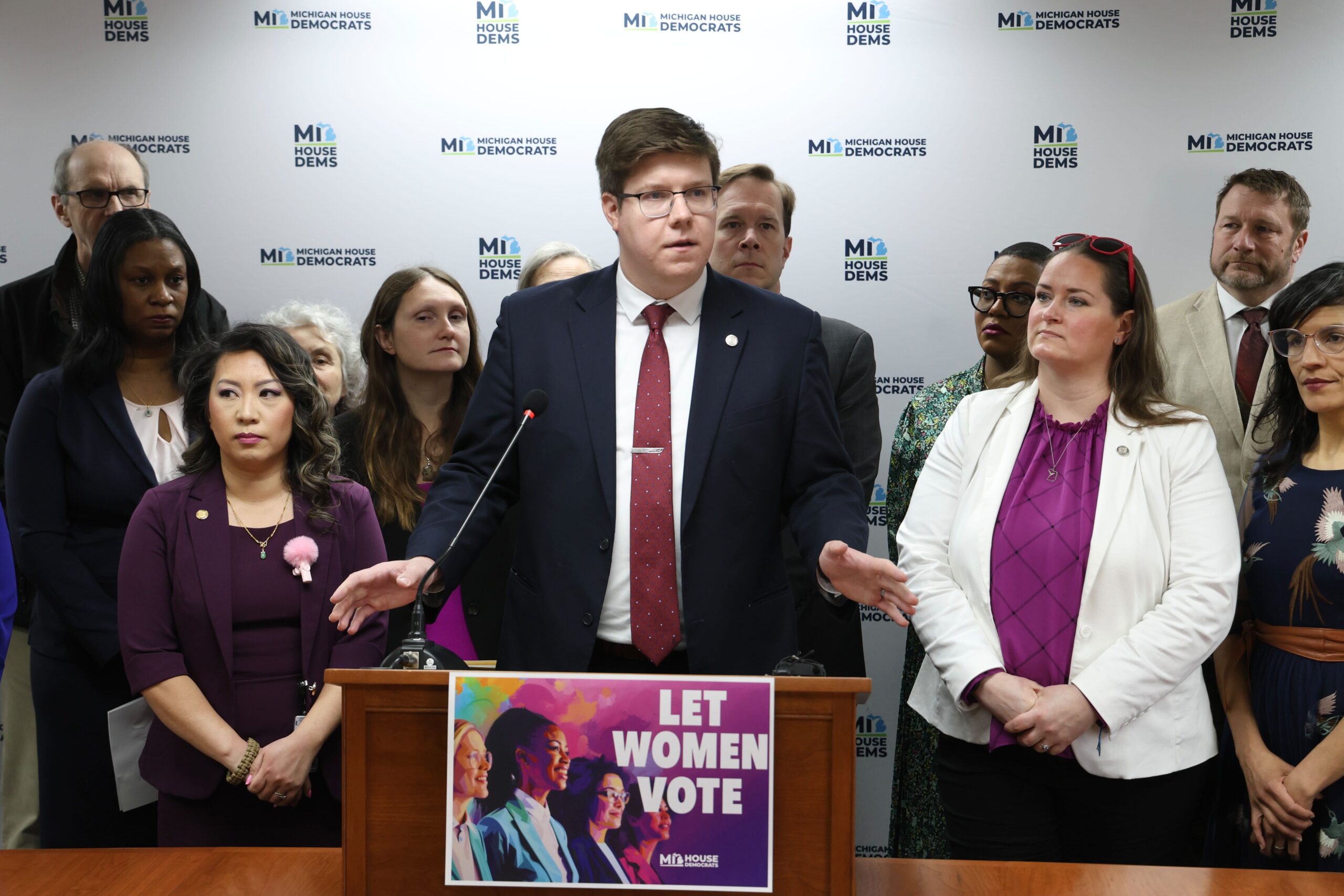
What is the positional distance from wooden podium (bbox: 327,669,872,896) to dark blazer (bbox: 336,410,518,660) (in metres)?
1.21

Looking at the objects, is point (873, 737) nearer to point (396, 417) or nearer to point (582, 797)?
point (396, 417)

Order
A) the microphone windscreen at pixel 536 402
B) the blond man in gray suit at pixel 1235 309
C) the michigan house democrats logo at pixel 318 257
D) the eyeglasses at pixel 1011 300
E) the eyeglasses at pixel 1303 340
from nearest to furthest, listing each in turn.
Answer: the microphone windscreen at pixel 536 402 → the eyeglasses at pixel 1303 340 → the blond man in gray suit at pixel 1235 309 → the eyeglasses at pixel 1011 300 → the michigan house democrats logo at pixel 318 257

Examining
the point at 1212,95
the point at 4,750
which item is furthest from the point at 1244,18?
the point at 4,750

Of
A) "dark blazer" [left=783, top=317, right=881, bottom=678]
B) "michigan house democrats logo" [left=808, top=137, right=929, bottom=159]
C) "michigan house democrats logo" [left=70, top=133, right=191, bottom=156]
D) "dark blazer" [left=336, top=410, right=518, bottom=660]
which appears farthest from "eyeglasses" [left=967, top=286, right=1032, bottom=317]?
"michigan house democrats logo" [left=70, top=133, right=191, bottom=156]

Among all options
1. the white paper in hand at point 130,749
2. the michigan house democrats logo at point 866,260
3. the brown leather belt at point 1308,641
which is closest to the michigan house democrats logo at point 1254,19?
the michigan house democrats logo at point 866,260

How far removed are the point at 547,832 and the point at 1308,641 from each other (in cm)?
155

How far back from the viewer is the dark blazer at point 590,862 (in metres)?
1.33

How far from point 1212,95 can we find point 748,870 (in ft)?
10.9

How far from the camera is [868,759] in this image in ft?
12.3

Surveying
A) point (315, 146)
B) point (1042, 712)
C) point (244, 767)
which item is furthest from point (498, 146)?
point (1042, 712)

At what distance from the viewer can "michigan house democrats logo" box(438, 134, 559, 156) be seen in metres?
3.79

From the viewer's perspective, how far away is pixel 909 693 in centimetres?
294

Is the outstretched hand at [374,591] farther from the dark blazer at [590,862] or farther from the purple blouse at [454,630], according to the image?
the purple blouse at [454,630]

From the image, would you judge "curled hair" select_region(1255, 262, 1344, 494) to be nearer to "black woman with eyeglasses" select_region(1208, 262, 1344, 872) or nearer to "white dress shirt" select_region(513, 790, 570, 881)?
"black woman with eyeglasses" select_region(1208, 262, 1344, 872)
